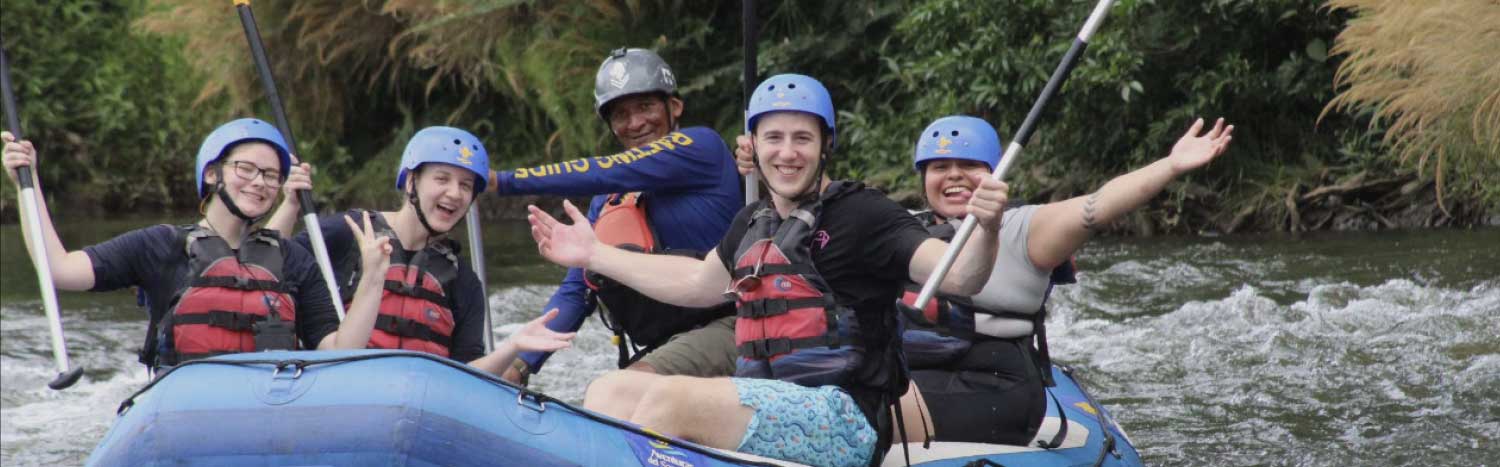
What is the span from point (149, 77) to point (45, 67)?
1.30 meters

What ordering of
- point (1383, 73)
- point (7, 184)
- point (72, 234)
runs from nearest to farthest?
point (1383, 73) < point (72, 234) < point (7, 184)

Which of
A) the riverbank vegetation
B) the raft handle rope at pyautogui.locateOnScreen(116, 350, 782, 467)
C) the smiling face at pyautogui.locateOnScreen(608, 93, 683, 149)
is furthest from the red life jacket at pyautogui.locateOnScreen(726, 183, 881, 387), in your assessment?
the riverbank vegetation

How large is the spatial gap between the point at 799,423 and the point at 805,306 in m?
0.26

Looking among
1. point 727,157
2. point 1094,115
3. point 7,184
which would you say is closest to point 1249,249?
point 1094,115

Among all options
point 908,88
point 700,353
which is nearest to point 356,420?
point 700,353

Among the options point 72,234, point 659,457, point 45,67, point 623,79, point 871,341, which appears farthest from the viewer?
point 45,67

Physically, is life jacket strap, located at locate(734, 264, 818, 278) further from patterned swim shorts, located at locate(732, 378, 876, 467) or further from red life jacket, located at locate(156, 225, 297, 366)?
red life jacket, located at locate(156, 225, 297, 366)

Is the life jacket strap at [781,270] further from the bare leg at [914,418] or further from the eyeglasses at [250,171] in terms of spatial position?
the eyeglasses at [250,171]

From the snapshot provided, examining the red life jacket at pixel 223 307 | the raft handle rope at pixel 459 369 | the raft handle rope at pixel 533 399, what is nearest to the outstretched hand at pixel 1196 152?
the raft handle rope at pixel 459 369

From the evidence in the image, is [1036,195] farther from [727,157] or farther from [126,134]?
[126,134]

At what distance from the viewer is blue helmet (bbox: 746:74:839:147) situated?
147 inches

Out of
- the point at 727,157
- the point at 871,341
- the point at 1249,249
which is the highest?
the point at 727,157

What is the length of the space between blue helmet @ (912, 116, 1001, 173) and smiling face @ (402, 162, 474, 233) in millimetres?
1273

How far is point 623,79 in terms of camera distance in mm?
4820
